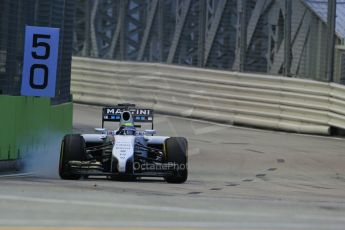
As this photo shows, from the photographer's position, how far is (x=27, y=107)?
14.3 meters

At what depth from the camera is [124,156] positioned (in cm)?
1185

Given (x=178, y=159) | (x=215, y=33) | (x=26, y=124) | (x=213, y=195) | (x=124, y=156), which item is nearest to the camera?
(x=213, y=195)

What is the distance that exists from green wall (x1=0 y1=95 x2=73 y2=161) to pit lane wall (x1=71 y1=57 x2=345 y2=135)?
685 cm

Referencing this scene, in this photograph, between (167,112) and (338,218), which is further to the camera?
(167,112)

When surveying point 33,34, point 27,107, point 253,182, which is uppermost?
point 33,34

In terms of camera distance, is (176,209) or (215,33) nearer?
(176,209)

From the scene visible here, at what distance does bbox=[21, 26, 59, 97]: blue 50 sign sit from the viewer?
46.1ft

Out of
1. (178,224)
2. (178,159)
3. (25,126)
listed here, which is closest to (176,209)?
(178,224)

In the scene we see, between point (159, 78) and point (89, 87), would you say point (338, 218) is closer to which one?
point (159, 78)

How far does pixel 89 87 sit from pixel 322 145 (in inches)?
377

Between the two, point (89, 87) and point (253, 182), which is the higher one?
point (89, 87)

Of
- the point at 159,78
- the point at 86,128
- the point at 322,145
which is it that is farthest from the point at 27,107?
the point at 159,78

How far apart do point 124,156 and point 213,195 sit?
177cm

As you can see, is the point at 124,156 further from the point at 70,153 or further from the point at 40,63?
the point at 40,63
